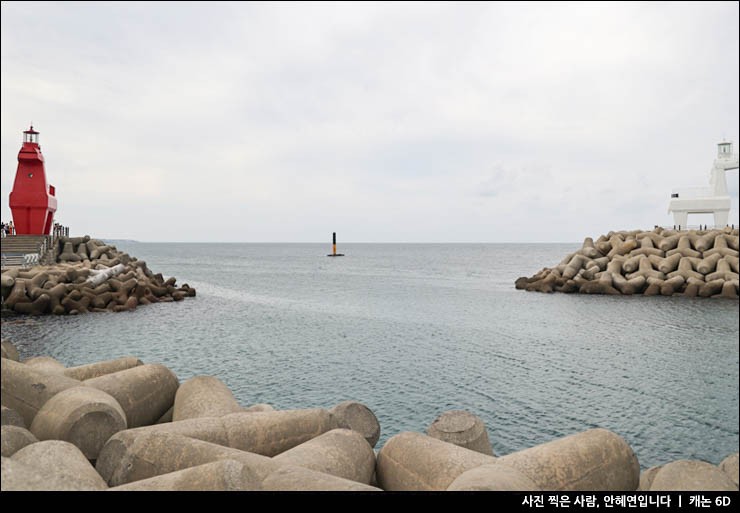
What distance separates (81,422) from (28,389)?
3.88ft

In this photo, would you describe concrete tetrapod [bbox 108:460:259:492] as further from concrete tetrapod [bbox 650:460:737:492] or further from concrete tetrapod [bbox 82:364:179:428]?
concrete tetrapod [bbox 82:364:179:428]

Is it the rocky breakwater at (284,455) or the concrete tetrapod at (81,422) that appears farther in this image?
the concrete tetrapod at (81,422)

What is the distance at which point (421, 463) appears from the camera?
205 inches

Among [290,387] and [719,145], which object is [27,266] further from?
[719,145]

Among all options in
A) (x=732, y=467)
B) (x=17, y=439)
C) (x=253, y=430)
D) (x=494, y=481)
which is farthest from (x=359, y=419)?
(x=732, y=467)

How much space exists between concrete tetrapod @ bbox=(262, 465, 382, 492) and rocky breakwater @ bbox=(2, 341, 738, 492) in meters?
0.01

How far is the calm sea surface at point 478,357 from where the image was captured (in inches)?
465

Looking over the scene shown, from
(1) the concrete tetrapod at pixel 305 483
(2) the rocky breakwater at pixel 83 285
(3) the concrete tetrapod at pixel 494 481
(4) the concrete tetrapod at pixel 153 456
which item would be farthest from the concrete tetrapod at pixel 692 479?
(2) the rocky breakwater at pixel 83 285

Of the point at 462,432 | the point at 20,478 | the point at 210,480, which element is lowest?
the point at 462,432

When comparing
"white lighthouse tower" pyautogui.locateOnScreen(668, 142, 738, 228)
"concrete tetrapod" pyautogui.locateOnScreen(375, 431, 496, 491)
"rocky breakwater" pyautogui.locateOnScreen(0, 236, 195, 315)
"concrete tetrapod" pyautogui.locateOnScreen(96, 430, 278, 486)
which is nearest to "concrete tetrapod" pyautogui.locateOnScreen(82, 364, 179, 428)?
"concrete tetrapod" pyautogui.locateOnScreen(96, 430, 278, 486)

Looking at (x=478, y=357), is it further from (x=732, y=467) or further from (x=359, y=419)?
(x=732, y=467)

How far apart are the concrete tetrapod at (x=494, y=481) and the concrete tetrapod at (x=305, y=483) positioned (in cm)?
62

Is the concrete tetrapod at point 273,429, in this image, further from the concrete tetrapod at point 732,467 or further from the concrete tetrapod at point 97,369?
the concrete tetrapod at point 732,467
